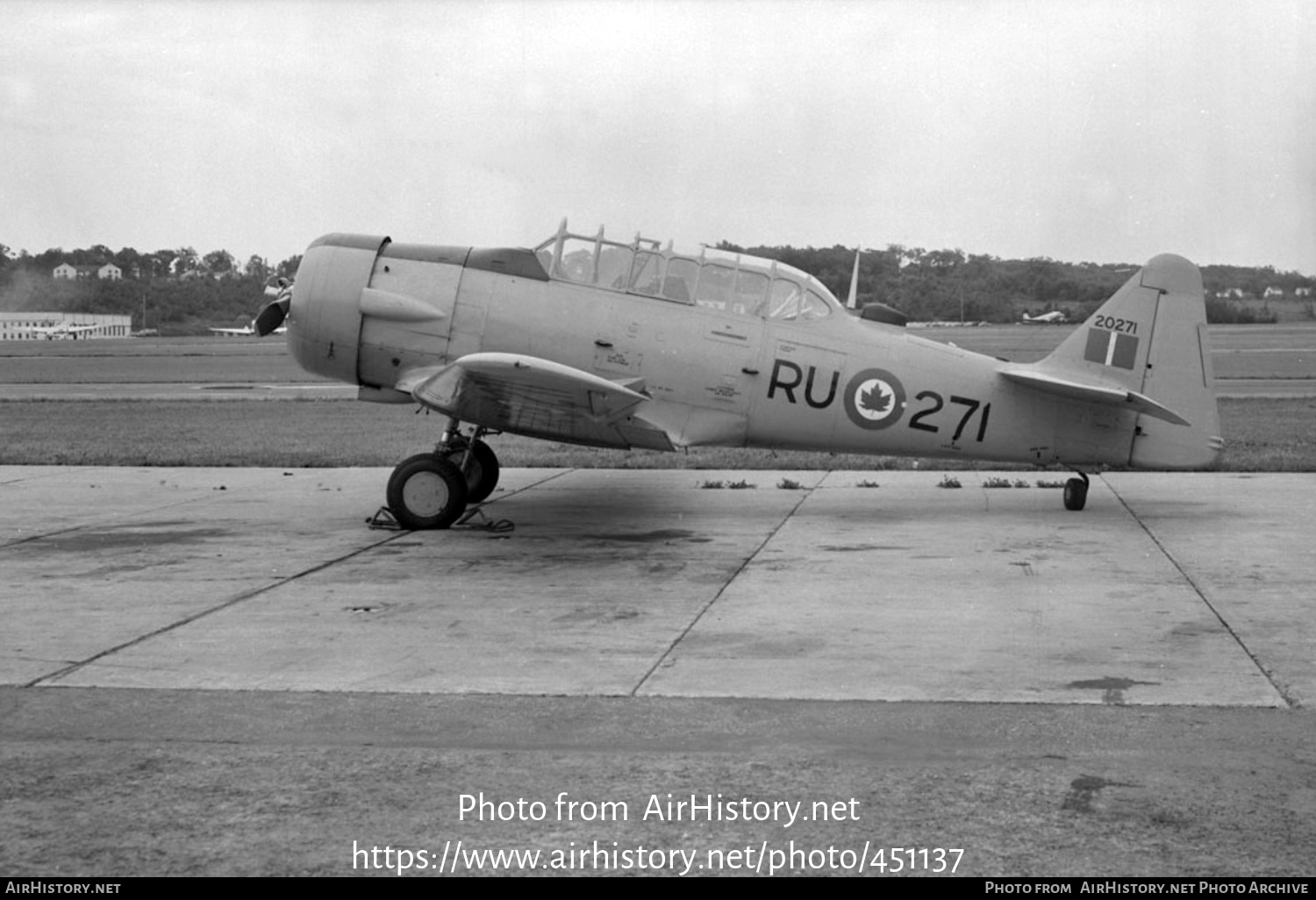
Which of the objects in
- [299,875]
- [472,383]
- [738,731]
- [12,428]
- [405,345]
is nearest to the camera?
[299,875]

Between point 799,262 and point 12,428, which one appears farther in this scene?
point 12,428

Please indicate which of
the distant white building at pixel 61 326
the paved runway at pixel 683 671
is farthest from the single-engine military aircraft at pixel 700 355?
the distant white building at pixel 61 326

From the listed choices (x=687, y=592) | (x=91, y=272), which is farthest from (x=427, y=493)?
(x=91, y=272)

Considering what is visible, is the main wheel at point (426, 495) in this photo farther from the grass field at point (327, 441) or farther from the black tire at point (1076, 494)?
the black tire at point (1076, 494)

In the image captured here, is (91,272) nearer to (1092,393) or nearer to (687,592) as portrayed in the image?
(1092,393)

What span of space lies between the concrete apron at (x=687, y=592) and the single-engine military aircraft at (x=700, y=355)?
699 millimetres

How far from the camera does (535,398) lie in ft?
36.2

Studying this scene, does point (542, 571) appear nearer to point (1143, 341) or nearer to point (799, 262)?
Answer: point (1143, 341)

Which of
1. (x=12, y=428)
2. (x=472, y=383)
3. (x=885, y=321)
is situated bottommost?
(x=12, y=428)

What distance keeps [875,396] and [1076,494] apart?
2.02 metres

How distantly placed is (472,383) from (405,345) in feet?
4.47

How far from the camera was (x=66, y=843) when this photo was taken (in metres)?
4.50

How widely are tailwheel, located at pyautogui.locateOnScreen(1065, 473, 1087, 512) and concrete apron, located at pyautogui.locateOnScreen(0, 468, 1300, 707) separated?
19cm

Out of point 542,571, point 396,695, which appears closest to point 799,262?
point 542,571
